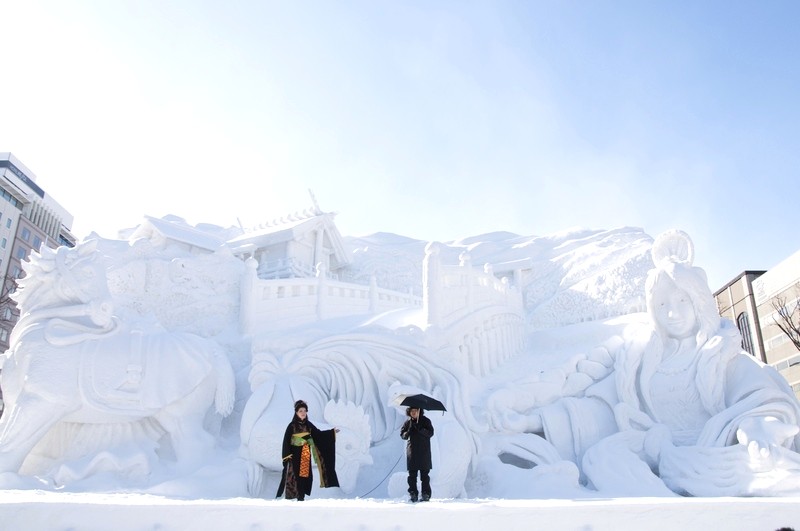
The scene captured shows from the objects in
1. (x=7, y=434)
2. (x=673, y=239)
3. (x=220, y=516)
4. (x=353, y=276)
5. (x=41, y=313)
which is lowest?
(x=220, y=516)

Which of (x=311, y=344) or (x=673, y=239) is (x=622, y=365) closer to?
(x=673, y=239)

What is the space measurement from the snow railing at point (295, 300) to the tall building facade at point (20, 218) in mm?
23542

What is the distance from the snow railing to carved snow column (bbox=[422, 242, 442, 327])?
291 cm

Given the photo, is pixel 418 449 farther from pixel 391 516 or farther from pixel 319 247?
pixel 319 247

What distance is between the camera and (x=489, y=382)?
8789mm

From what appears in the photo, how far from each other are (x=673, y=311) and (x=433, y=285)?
10.5 ft

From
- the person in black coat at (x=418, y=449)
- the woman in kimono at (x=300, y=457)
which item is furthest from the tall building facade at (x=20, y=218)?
the person in black coat at (x=418, y=449)

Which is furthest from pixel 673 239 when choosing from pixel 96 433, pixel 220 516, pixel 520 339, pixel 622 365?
pixel 96 433

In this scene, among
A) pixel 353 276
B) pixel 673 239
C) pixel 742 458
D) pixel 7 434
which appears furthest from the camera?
pixel 353 276

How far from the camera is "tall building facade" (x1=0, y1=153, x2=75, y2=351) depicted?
1247 inches

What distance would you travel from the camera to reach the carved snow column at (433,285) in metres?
8.69

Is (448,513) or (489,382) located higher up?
(489,382)

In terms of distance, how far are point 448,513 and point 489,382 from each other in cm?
508

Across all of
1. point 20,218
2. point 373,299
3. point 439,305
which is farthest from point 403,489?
point 20,218
